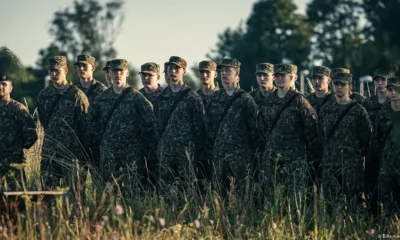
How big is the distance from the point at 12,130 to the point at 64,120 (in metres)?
0.83

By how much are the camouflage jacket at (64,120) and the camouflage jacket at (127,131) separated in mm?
333

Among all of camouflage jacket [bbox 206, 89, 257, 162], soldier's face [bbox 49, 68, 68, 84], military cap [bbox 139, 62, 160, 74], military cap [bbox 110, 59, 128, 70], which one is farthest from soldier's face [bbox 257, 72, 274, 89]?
soldier's face [bbox 49, 68, 68, 84]

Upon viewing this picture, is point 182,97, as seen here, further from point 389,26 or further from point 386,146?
point 389,26

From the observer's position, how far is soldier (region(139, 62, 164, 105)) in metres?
13.7

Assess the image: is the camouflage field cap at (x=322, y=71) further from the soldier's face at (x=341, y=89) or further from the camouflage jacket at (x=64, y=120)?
the camouflage jacket at (x=64, y=120)

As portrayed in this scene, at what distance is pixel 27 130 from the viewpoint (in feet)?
40.7

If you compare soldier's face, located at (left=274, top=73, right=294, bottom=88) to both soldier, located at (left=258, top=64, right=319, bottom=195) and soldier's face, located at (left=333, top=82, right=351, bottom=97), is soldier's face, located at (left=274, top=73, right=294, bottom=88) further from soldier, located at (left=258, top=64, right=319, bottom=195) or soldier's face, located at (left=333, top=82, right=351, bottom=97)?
soldier's face, located at (left=333, top=82, right=351, bottom=97)

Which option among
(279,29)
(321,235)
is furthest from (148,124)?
(279,29)

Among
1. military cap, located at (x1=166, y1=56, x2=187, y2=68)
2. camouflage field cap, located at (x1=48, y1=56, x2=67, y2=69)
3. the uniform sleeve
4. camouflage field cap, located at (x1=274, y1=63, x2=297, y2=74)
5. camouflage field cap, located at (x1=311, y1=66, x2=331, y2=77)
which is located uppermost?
camouflage field cap, located at (x1=48, y1=56, x2=67, y2=69)

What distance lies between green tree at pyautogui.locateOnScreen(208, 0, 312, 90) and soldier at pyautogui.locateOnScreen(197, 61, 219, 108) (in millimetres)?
45246

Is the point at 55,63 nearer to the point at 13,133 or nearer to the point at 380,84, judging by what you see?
the point at 13,133

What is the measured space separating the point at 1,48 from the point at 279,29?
5386 centimetres

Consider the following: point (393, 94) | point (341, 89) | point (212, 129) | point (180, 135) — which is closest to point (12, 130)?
point (180, 135)

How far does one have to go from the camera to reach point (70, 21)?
66688mm
